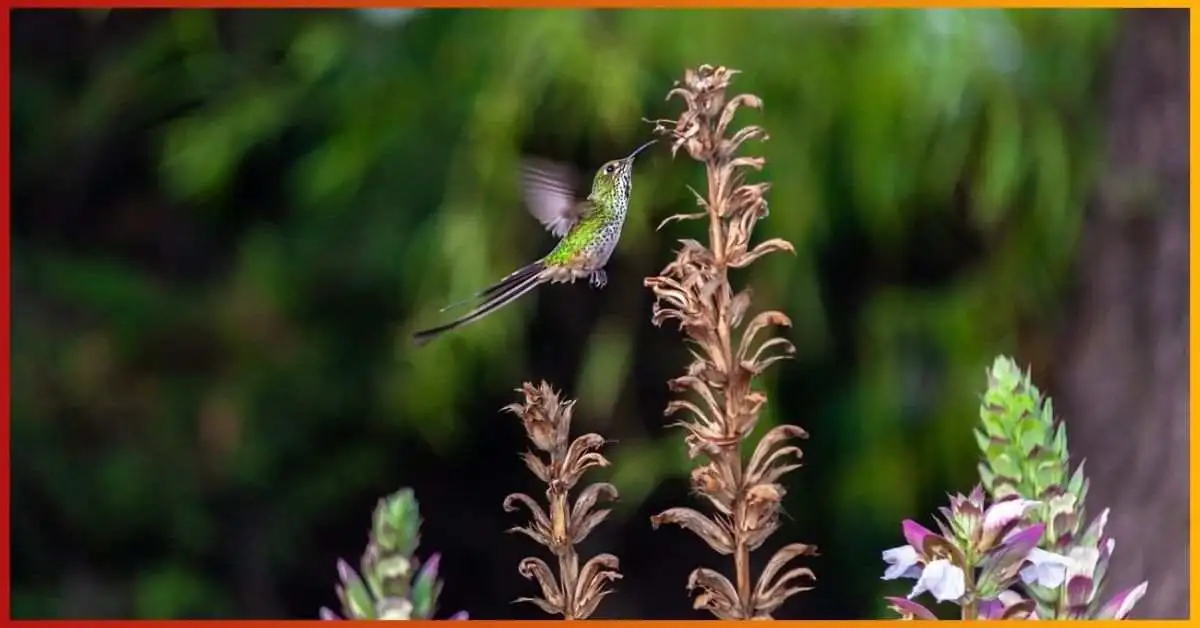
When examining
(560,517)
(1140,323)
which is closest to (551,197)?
(560,517)

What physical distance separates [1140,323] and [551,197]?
747 mm

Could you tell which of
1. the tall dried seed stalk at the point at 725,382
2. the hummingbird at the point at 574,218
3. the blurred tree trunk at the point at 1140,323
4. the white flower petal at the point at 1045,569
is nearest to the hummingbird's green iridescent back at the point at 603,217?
the hummingbird at the point at 574,218

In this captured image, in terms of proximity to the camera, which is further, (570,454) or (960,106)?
(960,106)

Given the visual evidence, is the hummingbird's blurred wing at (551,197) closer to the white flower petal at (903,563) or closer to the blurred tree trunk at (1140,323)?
the white flower petal at (903,563)

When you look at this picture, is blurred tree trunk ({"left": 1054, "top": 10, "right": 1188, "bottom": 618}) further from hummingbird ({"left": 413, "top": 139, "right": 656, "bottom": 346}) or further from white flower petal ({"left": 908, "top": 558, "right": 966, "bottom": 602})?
white flower petal ({"left": 908, "top": 558, "right": 966, "bottom": 602})

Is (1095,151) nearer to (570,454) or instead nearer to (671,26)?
(671,26)

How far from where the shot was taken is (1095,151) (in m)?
1.24

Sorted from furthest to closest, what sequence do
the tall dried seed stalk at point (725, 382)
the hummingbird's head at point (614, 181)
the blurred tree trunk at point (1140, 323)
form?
the blurred tree trunk at point (1140, 323)
the hummingbird's head at point (614, 181)
the tall dried seed stalk at point (725, 382)

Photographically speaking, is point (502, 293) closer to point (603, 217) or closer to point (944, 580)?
point (603, 217)

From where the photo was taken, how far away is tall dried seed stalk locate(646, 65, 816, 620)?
478 millimetres

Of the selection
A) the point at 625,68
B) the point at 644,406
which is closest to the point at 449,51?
the point at 625,68

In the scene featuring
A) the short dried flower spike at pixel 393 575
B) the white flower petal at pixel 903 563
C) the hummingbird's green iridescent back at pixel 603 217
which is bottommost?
the white flower petal at pixel 903 563

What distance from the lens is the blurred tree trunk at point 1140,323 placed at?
121 centimetres

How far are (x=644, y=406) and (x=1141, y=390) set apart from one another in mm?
566
